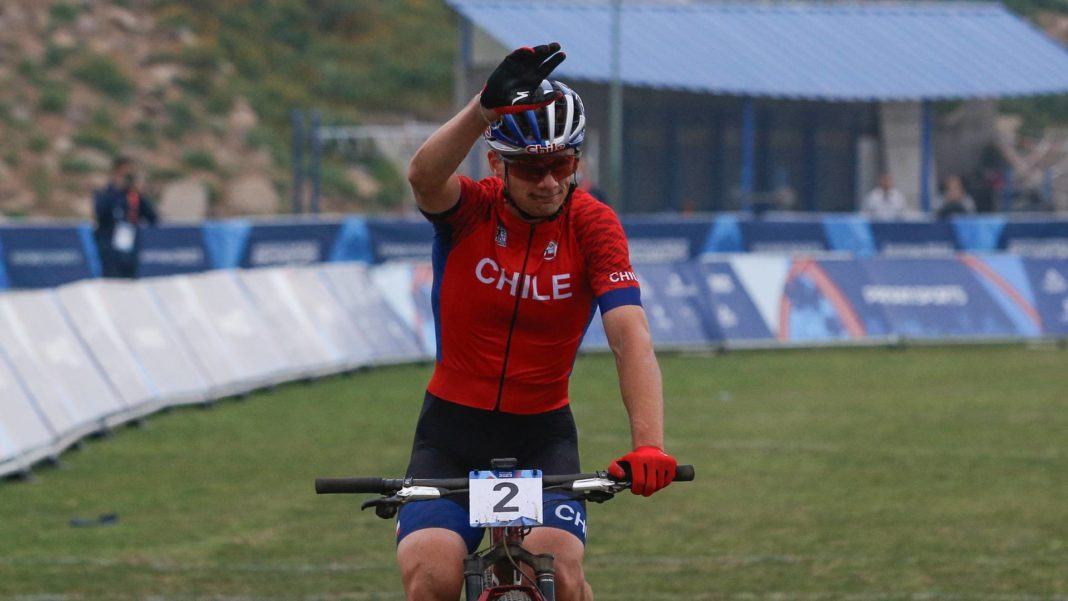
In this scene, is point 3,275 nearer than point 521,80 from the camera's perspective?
No

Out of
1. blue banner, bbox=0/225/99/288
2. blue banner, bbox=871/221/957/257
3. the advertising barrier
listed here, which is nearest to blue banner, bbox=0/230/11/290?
blue banner, bbox=0/225/99/288

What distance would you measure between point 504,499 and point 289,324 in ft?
48.7

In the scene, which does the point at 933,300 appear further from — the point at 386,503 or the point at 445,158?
the point at 386,503

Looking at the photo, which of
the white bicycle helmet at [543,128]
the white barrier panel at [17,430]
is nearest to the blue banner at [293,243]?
the white barrier panel at [17,430]

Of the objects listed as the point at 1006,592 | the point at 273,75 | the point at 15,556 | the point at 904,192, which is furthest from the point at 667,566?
the point at 273,75

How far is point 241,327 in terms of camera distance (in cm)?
1895

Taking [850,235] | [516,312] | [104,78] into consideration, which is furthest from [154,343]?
[104,78]

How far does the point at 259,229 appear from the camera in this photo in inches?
1023

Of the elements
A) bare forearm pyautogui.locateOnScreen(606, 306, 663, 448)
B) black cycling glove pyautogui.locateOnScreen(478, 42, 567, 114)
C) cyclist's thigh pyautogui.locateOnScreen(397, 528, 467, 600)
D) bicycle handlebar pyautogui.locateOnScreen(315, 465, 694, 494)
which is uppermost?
black cycling glove pyautogui.locateOnScreen(478, 42, 567, 114)

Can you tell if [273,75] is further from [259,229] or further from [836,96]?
[259,229]

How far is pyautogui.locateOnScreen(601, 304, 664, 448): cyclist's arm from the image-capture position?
5.85 meters

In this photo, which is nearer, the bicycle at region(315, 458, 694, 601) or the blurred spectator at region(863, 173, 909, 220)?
the bicycle at region(315, 458, 694, 601)

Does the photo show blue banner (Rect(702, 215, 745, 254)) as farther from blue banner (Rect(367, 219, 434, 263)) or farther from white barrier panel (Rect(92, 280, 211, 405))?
white barrier panel (Rect(92, 280, 211, 405))

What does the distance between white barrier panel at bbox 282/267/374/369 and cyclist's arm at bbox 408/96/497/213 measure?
14372 mm
